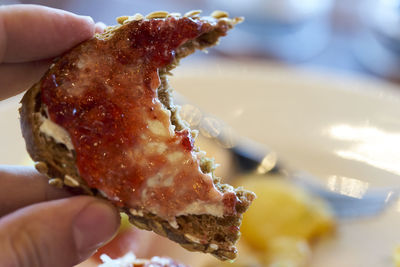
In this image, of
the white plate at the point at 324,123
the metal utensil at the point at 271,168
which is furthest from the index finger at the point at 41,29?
the white plate at the point at 324,123

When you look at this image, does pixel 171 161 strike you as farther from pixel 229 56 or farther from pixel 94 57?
pixel 229 56

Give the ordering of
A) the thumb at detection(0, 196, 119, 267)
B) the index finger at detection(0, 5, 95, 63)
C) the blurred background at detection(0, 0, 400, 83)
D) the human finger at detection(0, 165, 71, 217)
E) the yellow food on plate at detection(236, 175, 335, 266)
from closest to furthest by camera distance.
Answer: the thumb at detection(0, 196, 119, 267), the index finger at detection(0, 5, 95, 63), the human finger at detection(0, 165, 71, 217), the yellow food on plate at detection(236, 175, 335, 266), the blurred background at detection(0, 0, 400, 83)

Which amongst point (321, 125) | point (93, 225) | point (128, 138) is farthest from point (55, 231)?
point (321, 125)

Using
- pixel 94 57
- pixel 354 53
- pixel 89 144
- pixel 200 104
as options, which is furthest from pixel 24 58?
pixel 354 53

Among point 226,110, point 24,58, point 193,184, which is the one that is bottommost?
point 226,110

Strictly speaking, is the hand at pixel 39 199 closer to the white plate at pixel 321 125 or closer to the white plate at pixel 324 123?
the white plate at pixel 321 125

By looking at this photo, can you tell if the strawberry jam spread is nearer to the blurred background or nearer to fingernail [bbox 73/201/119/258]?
fingernail [bbox 73/201/119/258]

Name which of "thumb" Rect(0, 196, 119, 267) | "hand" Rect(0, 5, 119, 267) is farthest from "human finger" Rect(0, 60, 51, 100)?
"thumb" Rect(0, 196, 119, 267)
